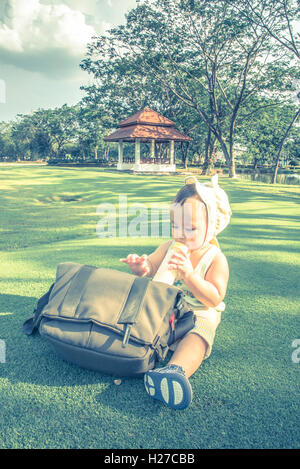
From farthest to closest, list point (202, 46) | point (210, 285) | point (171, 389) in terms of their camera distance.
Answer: point (202, 46), point (210, 285), point (171, 389)

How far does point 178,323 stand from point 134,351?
37 cm

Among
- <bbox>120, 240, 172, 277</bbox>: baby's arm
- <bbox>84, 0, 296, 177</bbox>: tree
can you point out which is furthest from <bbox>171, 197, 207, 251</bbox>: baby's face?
<bbox>84, 0, 296, 177</bbox>: tree

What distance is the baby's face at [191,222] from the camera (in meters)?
2.07

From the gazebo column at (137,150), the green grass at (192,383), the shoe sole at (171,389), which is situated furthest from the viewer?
the gazebo column at (137,150)

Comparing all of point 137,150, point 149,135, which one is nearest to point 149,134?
point 149,135

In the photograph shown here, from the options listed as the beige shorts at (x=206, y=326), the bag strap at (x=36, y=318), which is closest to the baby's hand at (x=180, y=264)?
the beige shorts at (x=206, y=326)

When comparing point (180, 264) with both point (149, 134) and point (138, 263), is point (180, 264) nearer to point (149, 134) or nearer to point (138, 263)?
point (138, 263)

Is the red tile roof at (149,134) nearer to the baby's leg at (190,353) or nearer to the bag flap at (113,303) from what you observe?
the bag flap at (113,303)

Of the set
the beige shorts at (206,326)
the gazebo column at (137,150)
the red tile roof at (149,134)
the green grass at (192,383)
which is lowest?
the green grass at (192,383)

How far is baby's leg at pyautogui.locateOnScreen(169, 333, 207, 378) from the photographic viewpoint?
1.72 metres

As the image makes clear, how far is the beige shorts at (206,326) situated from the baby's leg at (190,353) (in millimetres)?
26

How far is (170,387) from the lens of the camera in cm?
151

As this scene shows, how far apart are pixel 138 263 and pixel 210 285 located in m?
0.57

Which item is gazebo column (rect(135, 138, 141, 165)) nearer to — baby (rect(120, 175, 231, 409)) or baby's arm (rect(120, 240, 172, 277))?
baby's arm (rect(120, 240, 172, 277))
